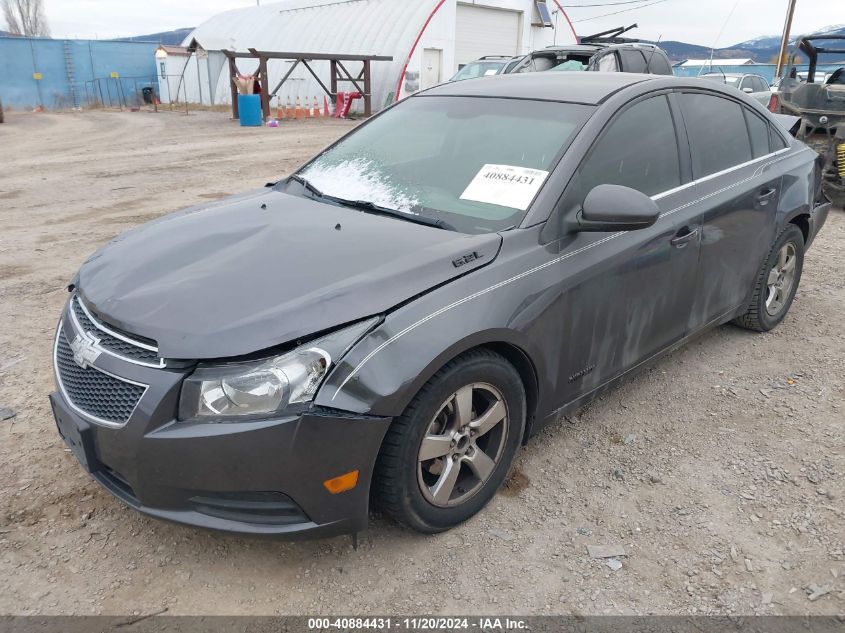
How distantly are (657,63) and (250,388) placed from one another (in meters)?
13.1

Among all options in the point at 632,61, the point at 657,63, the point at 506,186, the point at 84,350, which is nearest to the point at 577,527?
the point at 506,186

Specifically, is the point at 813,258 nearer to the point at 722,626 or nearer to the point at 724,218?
the point at 724,218

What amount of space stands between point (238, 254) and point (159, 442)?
2.83 feet

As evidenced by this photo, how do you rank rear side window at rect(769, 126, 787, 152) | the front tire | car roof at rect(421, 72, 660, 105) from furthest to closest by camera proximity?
rear side window at rect(769, 126, 787, 152) < car roof at rect(421, 72, 660, 105) < the front tire

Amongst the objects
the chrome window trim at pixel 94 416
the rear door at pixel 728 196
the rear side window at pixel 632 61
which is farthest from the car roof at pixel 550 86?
the rear side window at pixel 632 61

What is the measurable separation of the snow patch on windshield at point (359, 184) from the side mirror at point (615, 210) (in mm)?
762

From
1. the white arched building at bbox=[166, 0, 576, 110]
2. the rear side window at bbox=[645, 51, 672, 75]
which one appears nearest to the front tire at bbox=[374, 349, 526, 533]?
the rear side window at bbox=[645, 51, 672, 75]

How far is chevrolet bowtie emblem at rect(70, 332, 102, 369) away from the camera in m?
2.37

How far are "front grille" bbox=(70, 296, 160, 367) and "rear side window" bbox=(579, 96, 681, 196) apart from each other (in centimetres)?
190

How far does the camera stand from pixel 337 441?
7.10ft

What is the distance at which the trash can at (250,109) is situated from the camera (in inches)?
732

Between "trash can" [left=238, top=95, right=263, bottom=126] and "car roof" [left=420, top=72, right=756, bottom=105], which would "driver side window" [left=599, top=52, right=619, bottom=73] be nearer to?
"car roof" [left=420, top=72, right=756, bottom=105]

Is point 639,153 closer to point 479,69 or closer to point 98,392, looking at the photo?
point 98,392

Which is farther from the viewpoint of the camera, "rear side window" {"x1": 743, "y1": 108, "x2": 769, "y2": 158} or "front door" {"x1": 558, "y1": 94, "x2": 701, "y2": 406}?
"rear side window" {"x1": 743, "y1": 108, "x2": 769, "y2": 158}
